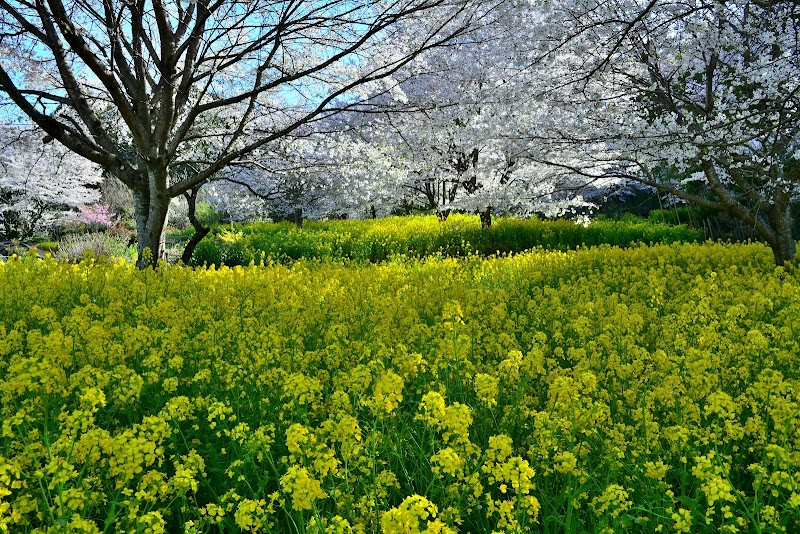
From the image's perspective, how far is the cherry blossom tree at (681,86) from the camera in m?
7.01

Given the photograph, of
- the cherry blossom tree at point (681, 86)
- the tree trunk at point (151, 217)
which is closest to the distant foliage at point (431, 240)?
the tree trunk at point (151, 217)

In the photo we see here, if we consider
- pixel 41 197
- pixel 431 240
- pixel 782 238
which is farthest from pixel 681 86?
pixel 41 197

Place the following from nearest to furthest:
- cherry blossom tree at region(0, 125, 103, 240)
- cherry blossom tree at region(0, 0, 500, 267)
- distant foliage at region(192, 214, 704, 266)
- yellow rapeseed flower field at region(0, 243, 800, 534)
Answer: yellow rapeseed flower field at region(0, 243, 800, 534) < cherry blossom tree at region(0, 0, 500, 267) < distant foliage at region(192, 214, 704, 266) < cherry blossom tree at region(0, 125, 103, 240)

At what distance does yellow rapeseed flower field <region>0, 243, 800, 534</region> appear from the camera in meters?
2.18

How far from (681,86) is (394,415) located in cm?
761

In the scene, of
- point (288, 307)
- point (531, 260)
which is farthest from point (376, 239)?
point (288, 307)

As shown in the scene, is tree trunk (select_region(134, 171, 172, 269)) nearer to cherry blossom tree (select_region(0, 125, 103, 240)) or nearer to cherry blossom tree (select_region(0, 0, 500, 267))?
cherry blossom tree (select_region(0, 0, 500, 267))

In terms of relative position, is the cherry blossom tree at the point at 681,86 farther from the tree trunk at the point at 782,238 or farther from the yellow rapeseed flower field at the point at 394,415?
the yellow rapeseed flower field at the point at 394,415

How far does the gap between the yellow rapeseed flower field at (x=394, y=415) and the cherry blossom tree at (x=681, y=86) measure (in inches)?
85.3

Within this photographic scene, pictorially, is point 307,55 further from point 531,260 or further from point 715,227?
point 715,227

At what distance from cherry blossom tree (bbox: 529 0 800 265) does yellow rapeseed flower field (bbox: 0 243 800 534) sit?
2.17m

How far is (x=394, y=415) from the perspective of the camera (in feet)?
9.56

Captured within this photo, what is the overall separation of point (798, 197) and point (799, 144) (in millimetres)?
1521

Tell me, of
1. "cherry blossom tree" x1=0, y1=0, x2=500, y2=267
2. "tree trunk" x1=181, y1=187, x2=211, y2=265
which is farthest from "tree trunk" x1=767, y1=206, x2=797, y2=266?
"tree trunk" x1=181, y1=187, x2=211, y2=265
